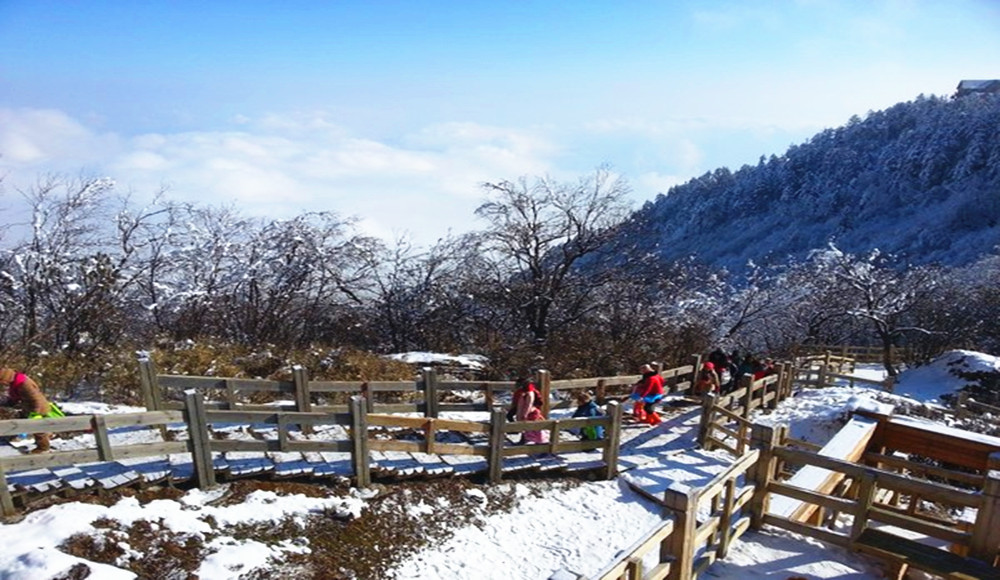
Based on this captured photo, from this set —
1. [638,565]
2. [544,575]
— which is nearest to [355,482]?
[544,575]

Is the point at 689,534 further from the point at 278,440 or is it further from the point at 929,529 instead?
the point at 278,440

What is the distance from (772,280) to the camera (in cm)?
4338

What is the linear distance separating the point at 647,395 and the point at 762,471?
5940 millimetres

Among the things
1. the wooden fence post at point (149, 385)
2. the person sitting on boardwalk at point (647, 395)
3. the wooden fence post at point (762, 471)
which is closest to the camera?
the wooden fence post at point (762, 471)

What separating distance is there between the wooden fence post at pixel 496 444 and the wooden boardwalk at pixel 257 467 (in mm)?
150

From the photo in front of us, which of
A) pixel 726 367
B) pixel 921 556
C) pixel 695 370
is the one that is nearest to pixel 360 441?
pixel 921 556

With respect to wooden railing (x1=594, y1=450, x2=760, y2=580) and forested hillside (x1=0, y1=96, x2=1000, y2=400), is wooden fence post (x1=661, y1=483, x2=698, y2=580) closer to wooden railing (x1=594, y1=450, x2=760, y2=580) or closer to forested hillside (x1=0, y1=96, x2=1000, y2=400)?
wooden railing (x1=594, y1=450, x2=760, y2=580)

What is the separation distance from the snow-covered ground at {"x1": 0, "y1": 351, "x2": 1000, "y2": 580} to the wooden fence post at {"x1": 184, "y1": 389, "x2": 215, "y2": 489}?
0.68 ft

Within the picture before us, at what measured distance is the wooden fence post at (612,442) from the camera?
8.43 meters

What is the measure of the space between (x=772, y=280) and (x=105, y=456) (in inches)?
1787

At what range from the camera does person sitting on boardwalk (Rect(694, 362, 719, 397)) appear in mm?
12666

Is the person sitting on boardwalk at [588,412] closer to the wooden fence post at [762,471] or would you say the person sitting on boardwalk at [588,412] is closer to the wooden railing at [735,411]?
the wooden railing at [735,411]

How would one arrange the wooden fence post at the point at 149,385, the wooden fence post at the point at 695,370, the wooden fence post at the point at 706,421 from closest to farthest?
the wooden fence post at the point at 149,385 → the wooden fence post at the point at 706,421 → the wooden fence post at the point at 695,370

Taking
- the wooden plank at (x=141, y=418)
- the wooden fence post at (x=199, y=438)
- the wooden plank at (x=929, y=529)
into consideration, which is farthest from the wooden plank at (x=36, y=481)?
the wooden plank at (x=929, y=529)
